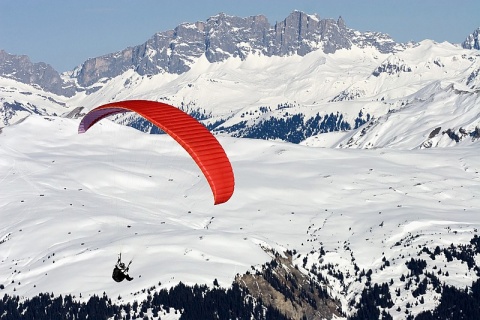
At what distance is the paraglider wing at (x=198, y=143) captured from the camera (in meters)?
99.3

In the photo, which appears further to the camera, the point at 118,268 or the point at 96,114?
the point at 96,114

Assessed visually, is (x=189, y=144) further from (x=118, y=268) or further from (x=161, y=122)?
(x=118, y=268)

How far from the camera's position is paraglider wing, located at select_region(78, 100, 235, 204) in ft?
326

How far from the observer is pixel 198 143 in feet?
331

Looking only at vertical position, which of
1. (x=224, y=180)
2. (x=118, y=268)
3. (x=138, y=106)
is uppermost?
(x=138, y=106)

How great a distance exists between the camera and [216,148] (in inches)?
4031

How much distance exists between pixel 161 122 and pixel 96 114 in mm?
14864

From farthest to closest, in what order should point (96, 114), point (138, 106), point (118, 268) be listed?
point (96, 114) < point (138, 106) < point (118, 268)

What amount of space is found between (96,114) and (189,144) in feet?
61.0

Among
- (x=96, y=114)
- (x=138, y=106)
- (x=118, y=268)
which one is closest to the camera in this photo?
(x=118, y=268)

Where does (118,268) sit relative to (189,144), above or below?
below

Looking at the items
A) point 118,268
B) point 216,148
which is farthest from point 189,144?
point 118,268

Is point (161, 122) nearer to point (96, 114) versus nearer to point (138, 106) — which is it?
point (138, 106)

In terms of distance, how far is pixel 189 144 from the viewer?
99250mm
